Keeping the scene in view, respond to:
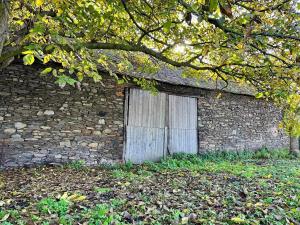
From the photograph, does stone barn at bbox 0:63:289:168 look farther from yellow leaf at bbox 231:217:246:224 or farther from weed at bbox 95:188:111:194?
yellow leaf at bbox 231:217:246:224

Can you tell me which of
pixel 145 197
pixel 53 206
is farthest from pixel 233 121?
pixel 53 206

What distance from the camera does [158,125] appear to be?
9.65 m

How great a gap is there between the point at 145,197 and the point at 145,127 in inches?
189

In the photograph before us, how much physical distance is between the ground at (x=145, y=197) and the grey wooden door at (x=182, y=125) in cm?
292

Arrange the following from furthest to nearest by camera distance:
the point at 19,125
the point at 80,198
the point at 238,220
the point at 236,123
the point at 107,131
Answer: the point at 236,123 → the point at 107,131 → the point at 19,125 → the point at 80,198 → the point at 238,220

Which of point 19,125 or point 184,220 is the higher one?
point 19,125

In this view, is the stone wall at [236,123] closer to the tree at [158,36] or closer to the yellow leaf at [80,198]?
the tree at [158,36]

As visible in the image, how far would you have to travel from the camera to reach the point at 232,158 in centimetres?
1107

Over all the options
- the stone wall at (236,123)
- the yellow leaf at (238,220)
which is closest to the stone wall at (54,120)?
the stone wall at (236,123)

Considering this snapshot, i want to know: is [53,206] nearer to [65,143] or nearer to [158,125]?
[65,143]

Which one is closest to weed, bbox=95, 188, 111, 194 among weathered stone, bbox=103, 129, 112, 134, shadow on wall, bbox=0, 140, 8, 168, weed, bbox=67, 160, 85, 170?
weed, bbox=67, 160, 85, 170

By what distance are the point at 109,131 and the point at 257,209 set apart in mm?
5341

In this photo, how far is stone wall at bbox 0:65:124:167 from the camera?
697 cm

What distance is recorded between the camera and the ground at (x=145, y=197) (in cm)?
362
